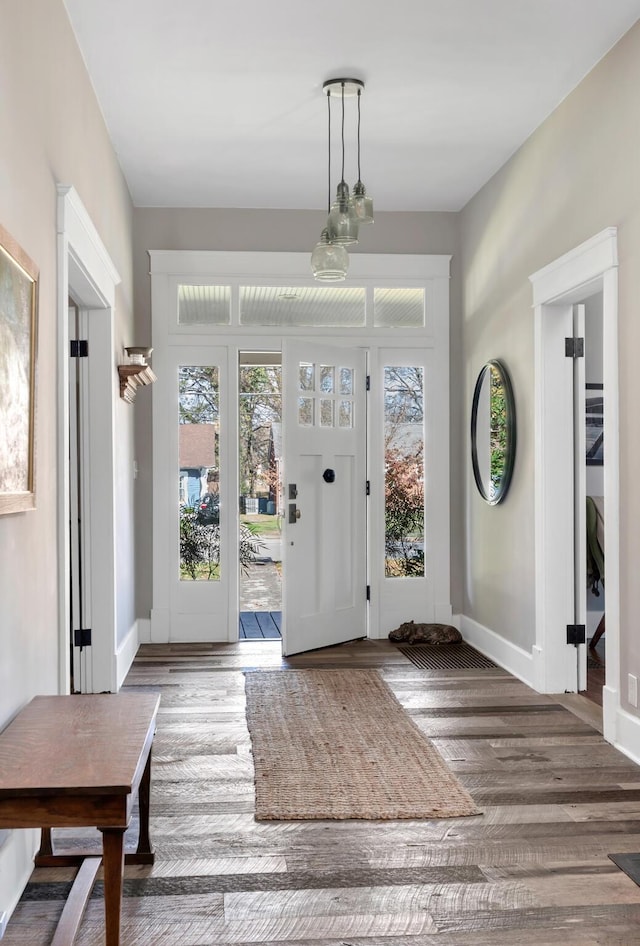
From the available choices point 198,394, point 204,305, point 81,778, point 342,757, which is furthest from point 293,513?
point 81,778

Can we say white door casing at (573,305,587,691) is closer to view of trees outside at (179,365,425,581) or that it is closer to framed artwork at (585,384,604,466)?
framed artwork at (585,384,604,466)

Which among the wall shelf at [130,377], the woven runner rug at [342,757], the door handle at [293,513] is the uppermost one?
the wall shelf at [130,377]

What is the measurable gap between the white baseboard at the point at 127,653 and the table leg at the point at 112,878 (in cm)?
260

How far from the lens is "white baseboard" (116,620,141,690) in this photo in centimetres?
468

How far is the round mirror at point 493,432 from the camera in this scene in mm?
4930

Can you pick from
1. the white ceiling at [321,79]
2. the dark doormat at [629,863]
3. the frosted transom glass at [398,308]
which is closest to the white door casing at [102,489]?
the white ceiling at [321,79]

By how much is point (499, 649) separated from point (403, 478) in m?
1.41

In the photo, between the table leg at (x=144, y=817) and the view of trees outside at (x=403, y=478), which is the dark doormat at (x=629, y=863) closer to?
the table leg at (x=144, y=817)

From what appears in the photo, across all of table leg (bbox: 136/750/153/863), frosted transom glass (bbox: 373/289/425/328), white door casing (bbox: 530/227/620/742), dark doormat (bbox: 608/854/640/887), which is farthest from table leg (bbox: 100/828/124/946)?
frosted transom glass (bbox: 373/289/425/328)

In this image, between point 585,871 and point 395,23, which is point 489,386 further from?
point 585,871

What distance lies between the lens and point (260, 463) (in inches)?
383

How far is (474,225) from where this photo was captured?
18.6 ft

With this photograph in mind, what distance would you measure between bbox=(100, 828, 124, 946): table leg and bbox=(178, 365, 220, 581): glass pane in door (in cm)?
391

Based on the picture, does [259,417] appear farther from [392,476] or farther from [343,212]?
[343,212]
